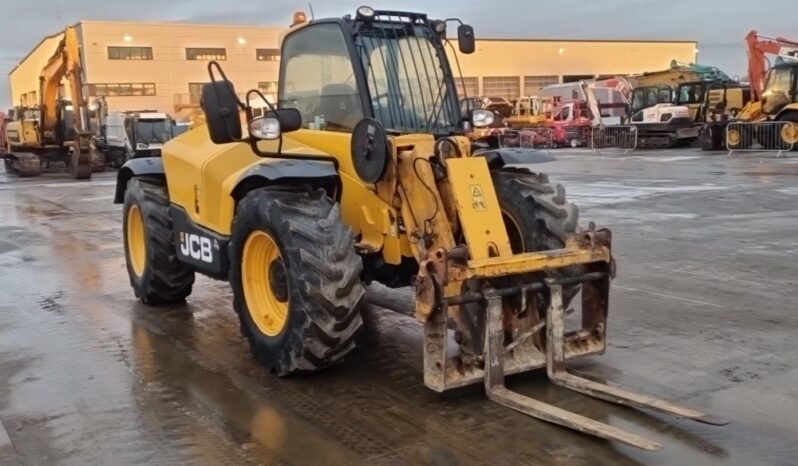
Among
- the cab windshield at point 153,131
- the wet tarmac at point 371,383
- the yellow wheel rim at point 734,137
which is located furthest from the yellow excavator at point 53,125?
the yellow wheel rim at point 734,137

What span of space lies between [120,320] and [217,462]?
3.45 meters

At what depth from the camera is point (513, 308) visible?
491 cm

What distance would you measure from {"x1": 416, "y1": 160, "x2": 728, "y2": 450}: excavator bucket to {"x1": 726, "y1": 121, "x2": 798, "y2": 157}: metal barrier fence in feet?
79.0

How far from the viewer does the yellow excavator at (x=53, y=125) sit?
28078 mm

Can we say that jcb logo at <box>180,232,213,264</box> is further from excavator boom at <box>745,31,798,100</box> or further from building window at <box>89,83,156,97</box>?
building window at <box>89,83,156,97</box>

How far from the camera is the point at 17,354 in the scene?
6.19 m

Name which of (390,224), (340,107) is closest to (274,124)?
(340,107)

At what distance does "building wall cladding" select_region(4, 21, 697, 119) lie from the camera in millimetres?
53000

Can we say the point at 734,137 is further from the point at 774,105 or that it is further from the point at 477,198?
the point at 477,198

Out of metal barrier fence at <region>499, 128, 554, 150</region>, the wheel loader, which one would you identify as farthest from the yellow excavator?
the wheel loader

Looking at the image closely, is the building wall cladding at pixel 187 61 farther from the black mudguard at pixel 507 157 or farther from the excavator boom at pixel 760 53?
the black mudguard at pixel 507 157

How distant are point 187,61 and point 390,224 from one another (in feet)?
178

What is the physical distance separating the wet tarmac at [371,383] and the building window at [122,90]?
46152 millimetres

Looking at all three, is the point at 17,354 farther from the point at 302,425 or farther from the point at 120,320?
the point at 302,425
